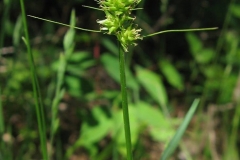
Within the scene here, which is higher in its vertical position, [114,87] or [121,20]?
[121,20]

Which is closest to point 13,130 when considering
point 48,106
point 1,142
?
point 48,106

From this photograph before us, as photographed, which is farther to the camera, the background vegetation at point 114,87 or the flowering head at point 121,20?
the background vegetation at point 114,87

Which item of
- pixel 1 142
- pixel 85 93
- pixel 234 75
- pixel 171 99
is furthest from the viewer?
pixel 171 99

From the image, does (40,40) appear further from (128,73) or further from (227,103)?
(227,103)

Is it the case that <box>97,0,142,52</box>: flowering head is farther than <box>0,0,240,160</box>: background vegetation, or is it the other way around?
<box>0,0,240,160</box>: background vegetation

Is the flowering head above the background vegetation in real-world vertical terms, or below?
above

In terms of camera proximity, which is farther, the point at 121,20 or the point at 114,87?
the point at 114,87

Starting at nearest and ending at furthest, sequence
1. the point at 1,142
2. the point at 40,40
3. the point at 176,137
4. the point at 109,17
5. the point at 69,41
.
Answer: the point at 109,17
the point at 176,137
the point at 69,41
the point at 1,142
the point at 40,40

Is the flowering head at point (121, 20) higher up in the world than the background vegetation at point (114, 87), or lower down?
higher up
